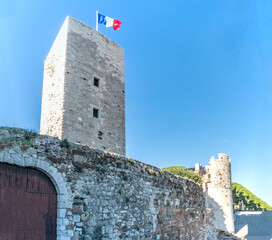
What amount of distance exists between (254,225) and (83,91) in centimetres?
2193

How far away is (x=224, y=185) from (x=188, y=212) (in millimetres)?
17747

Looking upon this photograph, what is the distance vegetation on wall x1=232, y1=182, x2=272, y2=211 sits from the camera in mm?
44344

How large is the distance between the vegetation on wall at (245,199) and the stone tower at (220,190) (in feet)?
59.2

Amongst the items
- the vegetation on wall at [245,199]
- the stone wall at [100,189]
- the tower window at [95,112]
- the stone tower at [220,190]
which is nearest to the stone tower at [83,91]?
the tower window at [95,112]

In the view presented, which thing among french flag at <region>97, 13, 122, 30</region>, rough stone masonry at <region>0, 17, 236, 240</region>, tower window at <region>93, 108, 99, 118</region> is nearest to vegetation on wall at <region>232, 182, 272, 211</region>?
rough stone masonry at <region>0, 17, 236, 240</region>

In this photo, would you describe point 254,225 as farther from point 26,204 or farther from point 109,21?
point 26,204

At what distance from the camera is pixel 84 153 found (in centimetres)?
715

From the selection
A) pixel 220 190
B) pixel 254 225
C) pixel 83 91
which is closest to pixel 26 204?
pixel 83 91

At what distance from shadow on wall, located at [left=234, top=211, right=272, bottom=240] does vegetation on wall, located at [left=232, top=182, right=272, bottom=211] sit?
13848 mm

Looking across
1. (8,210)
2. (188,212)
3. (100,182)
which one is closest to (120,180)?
(100,182)

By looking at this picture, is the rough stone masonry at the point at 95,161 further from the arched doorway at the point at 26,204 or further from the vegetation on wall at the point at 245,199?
the vegetation on wall at the point at 245,199

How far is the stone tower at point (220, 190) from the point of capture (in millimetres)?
26250

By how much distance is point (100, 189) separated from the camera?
23.8ft

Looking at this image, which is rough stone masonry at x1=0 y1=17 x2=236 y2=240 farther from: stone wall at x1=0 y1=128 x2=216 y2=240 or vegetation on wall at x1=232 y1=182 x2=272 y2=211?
vegetation on wall at x1=232 y1=182 x2=272 y2=211
